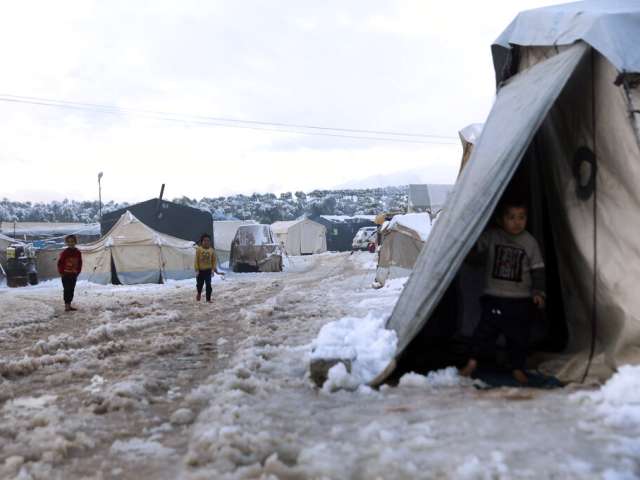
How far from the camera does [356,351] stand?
4316mm

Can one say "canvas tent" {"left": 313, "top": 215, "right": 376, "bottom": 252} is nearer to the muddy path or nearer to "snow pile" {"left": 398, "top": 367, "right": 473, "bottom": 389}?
the muddy path

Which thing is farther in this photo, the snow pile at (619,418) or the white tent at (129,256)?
the white tent at (129,256)

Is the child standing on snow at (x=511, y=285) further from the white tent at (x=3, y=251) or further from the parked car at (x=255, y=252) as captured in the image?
the white tent at (x=3, y=251)

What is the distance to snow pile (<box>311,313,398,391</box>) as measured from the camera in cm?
407

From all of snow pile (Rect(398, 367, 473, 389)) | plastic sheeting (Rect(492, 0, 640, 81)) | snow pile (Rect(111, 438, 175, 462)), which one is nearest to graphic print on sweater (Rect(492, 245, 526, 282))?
snow pile (Rect(398, 367, 473, 389))

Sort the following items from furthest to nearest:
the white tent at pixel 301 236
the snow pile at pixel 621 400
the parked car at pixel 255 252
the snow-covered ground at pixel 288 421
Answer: the white tent at pixel 301 236
the parked car at pixel 255 252
the snow pile at pixel 621 400
the snow-covered ground at pixel 288 421

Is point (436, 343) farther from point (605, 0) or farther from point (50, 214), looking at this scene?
point (50, 214)

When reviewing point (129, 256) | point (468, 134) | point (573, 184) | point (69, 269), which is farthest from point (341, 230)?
point (573, 184)

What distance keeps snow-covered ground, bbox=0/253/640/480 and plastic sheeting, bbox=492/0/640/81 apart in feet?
7.47

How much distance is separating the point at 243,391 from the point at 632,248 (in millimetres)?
3188

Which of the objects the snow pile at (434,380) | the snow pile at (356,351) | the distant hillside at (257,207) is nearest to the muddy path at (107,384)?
the snow pile at (356,351)

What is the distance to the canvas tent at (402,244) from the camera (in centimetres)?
1465

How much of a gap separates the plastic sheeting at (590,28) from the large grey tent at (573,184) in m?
0.01

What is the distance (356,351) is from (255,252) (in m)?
23.3
